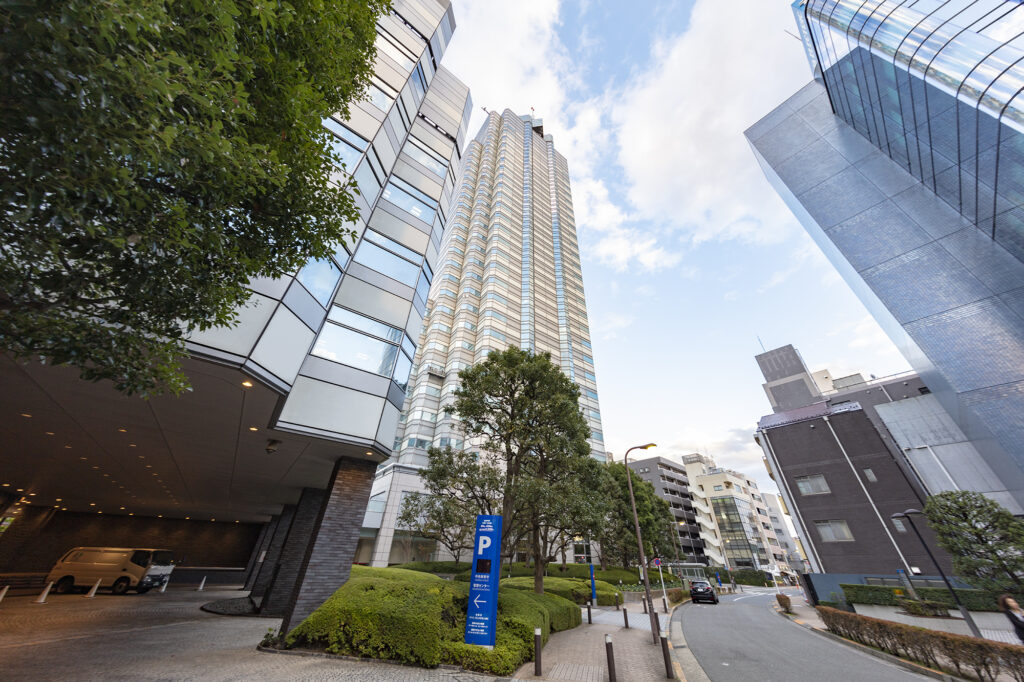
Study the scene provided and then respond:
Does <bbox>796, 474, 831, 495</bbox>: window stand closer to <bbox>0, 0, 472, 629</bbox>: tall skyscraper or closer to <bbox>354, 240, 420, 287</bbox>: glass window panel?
<bbox>0, 0, 472, 629</bbox>: tall skyscraper

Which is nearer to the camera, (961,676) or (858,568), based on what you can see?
(961,676)

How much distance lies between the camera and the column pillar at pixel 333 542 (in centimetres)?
868

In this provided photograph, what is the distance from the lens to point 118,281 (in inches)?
153

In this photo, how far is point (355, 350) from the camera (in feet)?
33.5

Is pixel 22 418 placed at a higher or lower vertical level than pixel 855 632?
higher

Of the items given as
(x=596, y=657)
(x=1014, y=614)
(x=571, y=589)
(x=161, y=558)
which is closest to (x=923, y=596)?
(x=1014, y=614)

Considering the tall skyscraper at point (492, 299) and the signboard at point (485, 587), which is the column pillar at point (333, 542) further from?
the tall skyscraper at point (492, 299)

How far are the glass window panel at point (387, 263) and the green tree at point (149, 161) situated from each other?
623 centimetres

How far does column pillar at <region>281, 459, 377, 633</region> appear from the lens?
8680mm

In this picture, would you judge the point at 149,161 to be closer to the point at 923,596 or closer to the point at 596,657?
the point at 596,657

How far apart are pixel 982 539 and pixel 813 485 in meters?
13.5

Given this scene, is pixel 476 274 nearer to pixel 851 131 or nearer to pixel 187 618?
pixel 851 131

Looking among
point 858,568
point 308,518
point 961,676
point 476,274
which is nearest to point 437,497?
point 308,518

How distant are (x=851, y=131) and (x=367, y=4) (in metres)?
28.1
